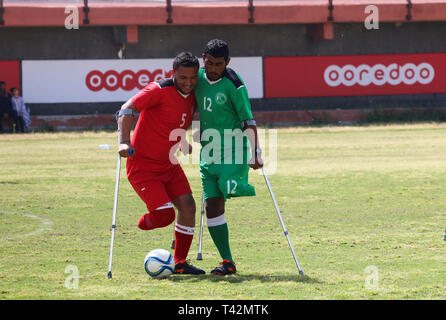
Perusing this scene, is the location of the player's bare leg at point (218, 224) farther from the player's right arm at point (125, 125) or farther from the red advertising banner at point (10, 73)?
the red advertising banner at point (10, 73)

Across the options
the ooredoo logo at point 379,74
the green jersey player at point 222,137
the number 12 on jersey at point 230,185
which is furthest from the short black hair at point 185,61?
the ooredoo logo at point 379,74

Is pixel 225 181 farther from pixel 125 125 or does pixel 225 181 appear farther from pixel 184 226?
pixel 125 125

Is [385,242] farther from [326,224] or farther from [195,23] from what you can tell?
[195,23]

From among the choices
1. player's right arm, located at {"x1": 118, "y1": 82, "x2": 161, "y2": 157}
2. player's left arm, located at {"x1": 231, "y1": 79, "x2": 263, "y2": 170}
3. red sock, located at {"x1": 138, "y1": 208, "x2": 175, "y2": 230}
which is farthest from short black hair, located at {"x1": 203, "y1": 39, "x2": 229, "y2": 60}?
red sock, located at {"x1": 138, "y1": 208, "x2": 175, "y2": 230}

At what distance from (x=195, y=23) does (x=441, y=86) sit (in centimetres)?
1139

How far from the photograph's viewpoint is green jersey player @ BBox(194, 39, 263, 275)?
23.3 ft

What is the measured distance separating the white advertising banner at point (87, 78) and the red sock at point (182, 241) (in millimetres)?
24771

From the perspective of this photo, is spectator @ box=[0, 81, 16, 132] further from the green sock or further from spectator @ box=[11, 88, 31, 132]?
the green sock

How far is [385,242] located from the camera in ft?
28.7

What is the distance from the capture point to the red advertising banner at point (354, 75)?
33.2m

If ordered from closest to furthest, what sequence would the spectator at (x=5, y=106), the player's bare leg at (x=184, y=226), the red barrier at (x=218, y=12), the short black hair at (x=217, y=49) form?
the short black hair at (x=217, y=49) < the player's bare leg at (x=184, y=226) < the spectator at (x=5, y=106) < the red barrier at (x=218, y=12)

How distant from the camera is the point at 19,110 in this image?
29.8 m

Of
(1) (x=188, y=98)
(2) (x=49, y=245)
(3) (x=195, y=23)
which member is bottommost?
(2) (x=49, y=245)
